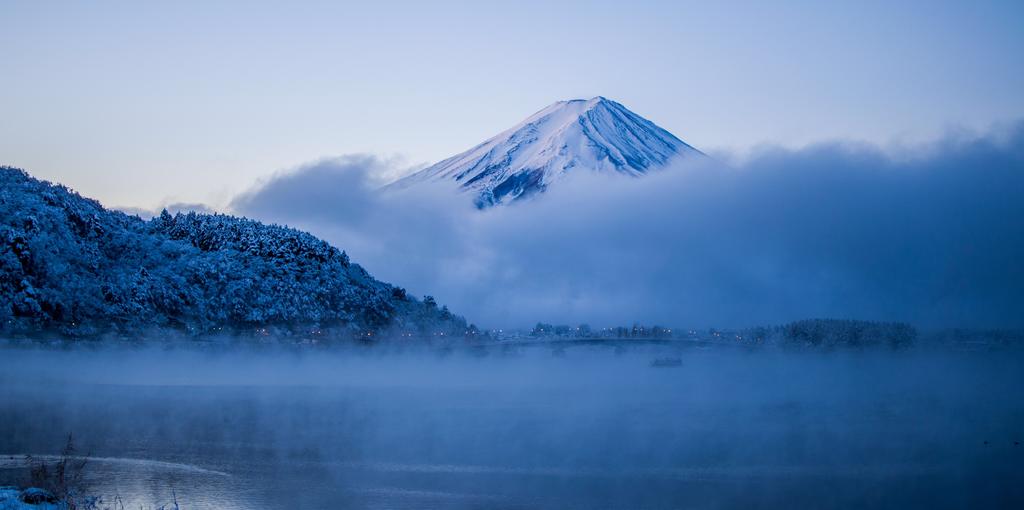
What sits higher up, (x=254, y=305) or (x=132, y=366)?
(x=254, y=305)

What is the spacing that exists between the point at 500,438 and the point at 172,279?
78.7 metres

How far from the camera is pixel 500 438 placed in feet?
137

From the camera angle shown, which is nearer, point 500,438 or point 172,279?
point 500,438

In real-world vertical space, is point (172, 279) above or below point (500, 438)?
above

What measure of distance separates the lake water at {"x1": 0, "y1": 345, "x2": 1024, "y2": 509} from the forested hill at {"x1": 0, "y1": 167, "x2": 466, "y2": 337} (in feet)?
29.7

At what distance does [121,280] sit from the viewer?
102750 millimetres

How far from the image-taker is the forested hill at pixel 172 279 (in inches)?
3575

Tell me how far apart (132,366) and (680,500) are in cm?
6819

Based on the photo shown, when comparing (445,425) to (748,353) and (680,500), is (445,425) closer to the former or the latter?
(680,500)

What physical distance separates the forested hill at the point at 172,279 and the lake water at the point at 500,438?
9.05 m

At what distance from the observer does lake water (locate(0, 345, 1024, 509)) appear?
2873 centimetres

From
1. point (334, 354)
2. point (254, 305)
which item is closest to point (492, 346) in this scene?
point (334, 354)

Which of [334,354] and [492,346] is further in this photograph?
[492,346]

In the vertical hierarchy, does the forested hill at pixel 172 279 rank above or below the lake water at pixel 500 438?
above
